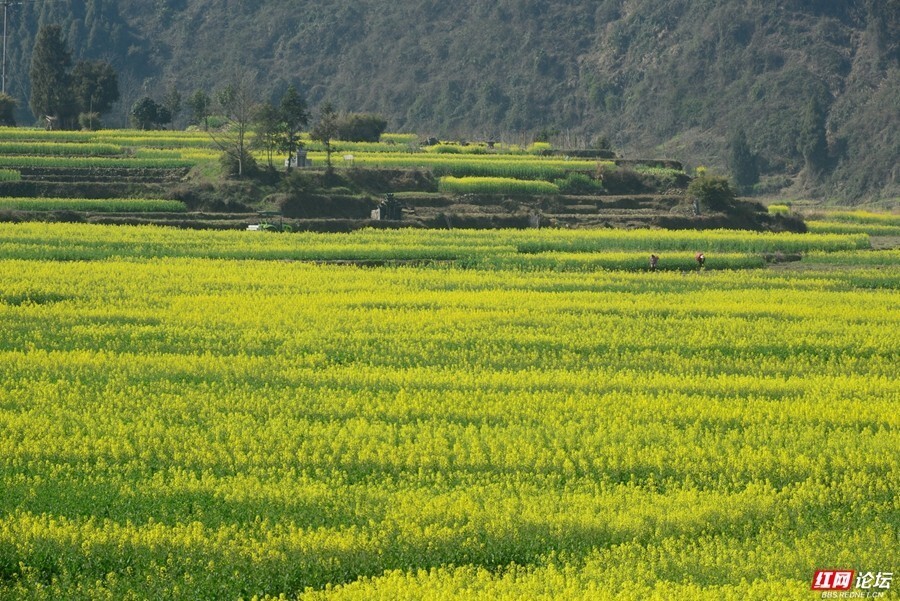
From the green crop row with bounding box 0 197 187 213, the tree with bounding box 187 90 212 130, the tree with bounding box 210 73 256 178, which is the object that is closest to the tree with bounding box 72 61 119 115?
the tree with bounding box 187 90 212 130

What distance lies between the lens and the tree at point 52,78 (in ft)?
264

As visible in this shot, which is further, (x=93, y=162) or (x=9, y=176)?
(x=93, y=162)

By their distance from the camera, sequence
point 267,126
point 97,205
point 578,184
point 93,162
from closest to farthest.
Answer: point 97,205
point 93,162
point 267,126
point 578,184

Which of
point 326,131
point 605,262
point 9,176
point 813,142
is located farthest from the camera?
point 813,142

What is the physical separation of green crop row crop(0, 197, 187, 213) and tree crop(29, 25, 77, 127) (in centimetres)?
2904

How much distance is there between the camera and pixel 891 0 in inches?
4232

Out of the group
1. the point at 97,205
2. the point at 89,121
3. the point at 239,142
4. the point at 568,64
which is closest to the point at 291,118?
the point at 239,142

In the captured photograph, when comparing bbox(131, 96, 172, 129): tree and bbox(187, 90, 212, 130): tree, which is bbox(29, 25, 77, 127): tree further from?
bbox(187, 90, 212, 130): tree

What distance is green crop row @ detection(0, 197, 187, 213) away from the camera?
51688 millimetres

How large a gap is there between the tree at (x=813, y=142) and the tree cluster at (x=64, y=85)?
4562 cm

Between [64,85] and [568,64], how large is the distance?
156 ft

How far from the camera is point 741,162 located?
3644 inches

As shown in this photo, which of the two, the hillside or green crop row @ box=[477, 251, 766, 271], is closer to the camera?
green crop row @ box=[477, 251, 766, 271]

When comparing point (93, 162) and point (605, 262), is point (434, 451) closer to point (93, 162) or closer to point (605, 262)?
point (605, 262)
